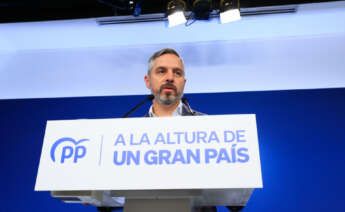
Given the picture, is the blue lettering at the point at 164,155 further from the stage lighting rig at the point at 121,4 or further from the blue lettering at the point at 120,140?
the stage lighting rig at the point at 121,4

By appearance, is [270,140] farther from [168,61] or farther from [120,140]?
[120,140]

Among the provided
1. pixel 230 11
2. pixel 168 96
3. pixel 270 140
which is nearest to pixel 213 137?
pixel 168 96

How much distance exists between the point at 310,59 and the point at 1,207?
3.03m

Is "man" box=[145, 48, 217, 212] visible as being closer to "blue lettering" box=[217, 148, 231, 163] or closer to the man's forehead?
the man's forehead

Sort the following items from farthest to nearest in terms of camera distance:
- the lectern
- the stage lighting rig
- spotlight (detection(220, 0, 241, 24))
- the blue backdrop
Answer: the stage lighting rig → spotlight (detection(220, 0, 241, 24)) → the blue backdrop → the lectern

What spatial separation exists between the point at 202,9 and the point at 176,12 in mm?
216

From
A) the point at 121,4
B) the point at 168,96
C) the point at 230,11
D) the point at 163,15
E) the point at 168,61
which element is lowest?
the point at 168,96

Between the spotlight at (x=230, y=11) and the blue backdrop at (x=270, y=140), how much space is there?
65cm

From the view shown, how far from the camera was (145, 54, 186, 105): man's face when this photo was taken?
52.4 inches

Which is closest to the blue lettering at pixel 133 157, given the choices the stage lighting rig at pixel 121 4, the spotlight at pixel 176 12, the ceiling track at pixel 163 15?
the spotlight at pixel 176 12

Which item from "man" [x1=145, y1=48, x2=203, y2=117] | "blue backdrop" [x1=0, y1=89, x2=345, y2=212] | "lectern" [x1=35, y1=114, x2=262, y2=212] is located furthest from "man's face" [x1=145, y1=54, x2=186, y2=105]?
"blue backdrop" [x1=0, y1=89, x2=345, y2=212]

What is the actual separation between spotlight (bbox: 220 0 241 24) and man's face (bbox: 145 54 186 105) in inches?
46.4

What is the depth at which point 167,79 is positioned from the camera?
1344 millimetres

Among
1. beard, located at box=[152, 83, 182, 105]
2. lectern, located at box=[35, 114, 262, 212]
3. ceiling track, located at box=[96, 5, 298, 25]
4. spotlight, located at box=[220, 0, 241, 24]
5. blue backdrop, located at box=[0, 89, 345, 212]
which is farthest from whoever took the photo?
ceiling track, located at box=[96, 5, 298, 25]
